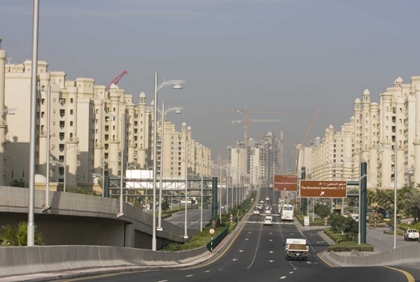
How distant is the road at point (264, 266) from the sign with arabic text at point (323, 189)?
18.3 ft

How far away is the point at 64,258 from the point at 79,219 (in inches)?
1030

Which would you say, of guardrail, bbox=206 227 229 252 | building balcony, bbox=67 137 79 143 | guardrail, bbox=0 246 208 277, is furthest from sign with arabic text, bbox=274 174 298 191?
guardrail, bbox=0 246 208 277

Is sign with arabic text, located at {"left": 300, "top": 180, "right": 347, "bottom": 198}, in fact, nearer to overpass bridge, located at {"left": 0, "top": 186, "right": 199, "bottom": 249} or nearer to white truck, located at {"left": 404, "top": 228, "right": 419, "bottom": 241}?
white truck, located at {"left": 404, "top": 228, "right": 419, "bottom": 241}

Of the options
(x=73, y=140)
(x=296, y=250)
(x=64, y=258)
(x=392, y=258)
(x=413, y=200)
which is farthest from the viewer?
(x=73, y=140)

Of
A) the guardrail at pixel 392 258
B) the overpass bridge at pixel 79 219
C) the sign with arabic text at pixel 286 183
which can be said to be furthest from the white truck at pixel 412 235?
the overpass bridge at pixel 79 219

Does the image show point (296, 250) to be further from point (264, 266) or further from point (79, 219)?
point (79, 219)

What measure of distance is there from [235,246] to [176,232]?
6.26 m

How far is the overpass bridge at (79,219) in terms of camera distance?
153 feet

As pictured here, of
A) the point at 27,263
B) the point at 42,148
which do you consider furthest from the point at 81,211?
the point at 42,148

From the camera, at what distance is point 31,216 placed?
3259 cm

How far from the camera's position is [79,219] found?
60.5 metres

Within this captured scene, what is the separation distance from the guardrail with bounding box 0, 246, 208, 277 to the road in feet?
4.94

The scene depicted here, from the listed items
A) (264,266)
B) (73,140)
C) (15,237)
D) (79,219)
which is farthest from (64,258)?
(73,140)

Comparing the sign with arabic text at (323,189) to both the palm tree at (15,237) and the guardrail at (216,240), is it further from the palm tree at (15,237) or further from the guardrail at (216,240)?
the palm tree at (15,237)
